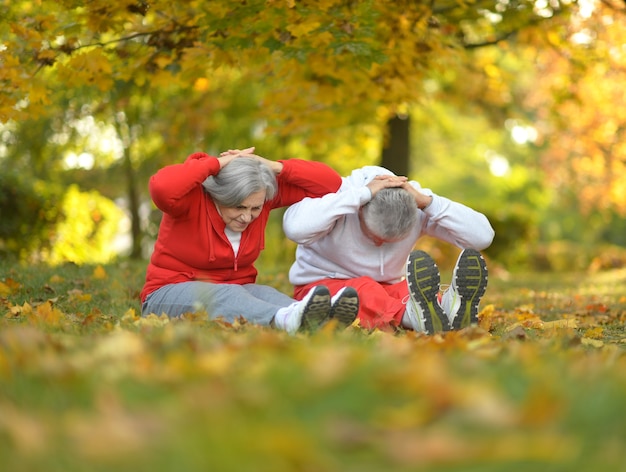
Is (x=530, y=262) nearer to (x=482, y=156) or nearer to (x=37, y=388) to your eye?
(x=482, y=156)

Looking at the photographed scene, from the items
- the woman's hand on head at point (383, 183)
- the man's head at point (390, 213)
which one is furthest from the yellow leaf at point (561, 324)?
the woman's hand on head at point (383, 183)

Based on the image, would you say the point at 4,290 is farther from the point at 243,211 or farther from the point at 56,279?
the point at 243,211

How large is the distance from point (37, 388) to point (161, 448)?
67 cm

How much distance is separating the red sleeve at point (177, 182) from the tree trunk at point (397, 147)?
23.1 feet

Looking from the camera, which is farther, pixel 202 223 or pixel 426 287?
pixel 202 223

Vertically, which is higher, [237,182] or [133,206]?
[237,182]

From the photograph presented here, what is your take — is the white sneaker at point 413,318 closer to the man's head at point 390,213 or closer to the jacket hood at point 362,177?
the man's head at point 390,213

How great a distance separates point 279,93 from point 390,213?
3.80 meters

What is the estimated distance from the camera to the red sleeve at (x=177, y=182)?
407cm

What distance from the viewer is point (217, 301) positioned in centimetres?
411

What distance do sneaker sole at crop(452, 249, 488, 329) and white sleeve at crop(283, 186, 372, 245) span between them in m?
0.65

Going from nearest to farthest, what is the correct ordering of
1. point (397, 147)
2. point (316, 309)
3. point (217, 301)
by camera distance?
point (316, 309)
point (217, 301)
point (397, 147)

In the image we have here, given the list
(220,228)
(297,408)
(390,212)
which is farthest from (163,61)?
(297,408)

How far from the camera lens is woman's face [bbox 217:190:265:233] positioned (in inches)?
167
